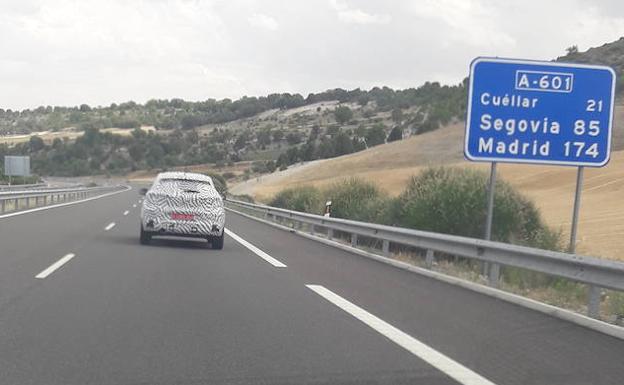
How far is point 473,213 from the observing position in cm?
1831

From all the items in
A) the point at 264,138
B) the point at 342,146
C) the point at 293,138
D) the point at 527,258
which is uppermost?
the point at 293,138

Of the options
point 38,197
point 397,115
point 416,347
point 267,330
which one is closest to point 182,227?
point 267,330

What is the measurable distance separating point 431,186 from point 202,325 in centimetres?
1347

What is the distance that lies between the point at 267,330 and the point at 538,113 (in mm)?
7934

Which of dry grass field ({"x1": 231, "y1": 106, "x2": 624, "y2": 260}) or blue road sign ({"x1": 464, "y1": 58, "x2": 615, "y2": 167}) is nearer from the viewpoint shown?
blue road sign ({"x1": 464, "y1": 58, "x2": 615, "y2": 167})

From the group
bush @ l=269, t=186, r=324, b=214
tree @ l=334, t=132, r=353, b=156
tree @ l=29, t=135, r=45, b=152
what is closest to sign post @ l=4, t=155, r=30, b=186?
bush @ l=269, t=186, r=324, b=214

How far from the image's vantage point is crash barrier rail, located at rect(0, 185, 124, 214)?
2824cm

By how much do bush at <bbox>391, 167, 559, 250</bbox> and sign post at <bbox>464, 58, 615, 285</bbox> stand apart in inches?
150

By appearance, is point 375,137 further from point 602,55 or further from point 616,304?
point 616,304

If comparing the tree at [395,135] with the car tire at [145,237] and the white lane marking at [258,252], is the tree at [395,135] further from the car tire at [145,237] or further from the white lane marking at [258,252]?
the car tire at [145,237]

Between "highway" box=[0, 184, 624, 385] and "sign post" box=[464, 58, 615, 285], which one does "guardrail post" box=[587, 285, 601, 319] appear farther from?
"sign post" box=[464, 58, 615, 285]

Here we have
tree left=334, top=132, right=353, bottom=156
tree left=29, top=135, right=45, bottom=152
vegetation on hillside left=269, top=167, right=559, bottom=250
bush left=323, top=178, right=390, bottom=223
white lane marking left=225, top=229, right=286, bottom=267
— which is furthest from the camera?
tree left=29, top=135, right=45, bottom=152

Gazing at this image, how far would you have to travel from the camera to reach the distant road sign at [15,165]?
67312 millimetres

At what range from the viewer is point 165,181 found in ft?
55.5
